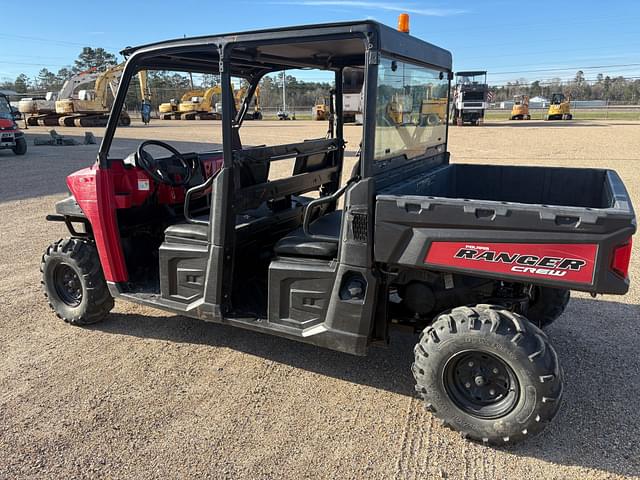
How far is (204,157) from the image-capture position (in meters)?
4.59

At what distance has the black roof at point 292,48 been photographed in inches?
109

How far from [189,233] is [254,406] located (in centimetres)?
121

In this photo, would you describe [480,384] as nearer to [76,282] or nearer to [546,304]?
[546,304]

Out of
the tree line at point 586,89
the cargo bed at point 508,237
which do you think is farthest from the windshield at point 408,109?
the tree line at point 586,89

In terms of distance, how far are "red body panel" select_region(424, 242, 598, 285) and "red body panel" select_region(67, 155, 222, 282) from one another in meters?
2.36

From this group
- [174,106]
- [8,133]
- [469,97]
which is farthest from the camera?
[174,106]

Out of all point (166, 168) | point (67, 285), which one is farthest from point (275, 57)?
point (67, 285)

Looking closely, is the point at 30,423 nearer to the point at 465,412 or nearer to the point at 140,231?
the point at 140,231

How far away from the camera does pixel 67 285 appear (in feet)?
14.2

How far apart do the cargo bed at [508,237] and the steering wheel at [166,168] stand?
1.87 m

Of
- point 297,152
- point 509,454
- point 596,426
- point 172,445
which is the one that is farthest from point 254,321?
point 596,426

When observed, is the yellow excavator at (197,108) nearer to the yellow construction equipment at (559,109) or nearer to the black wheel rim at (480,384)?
the yellow construction equipment at (559,109)

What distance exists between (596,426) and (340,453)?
1.42 metres

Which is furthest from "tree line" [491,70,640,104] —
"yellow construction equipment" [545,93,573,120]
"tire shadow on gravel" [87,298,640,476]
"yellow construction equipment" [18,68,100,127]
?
"tire shadow on gravel" [87,298,640,476]
